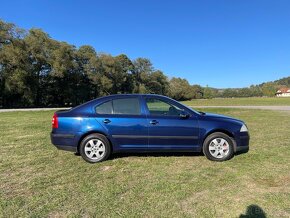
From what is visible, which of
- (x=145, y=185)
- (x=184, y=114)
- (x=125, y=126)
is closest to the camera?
(x=145, y=185)

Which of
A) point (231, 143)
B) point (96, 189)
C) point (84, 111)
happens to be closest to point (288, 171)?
point (231, 143)

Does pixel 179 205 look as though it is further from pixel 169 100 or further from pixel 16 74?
pixel 16 74

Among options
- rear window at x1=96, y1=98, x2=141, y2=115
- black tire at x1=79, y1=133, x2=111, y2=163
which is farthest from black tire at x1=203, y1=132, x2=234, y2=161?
black tire at x1=79, y1=133, x2=111, y2=163

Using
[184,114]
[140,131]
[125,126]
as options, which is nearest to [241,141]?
[184,114]

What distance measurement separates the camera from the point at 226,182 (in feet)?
16.7

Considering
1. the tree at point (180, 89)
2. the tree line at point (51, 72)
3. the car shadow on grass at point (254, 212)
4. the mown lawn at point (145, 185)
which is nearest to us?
the car shadow on grass at point (254, 212)

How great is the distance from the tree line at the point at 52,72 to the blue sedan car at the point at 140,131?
38.4 m

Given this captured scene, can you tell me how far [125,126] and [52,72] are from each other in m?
44.8

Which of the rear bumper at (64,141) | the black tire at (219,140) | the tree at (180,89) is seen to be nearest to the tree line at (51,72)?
the tree at (180,89)

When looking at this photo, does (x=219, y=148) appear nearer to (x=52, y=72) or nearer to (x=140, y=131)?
(x=140, y=131)

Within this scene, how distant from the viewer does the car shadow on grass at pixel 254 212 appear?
3767mm

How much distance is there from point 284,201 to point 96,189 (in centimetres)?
286

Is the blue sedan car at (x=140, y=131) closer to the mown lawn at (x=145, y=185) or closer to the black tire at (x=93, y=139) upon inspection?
the black tire at (x=93, y=139)

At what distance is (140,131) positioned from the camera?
654cm
